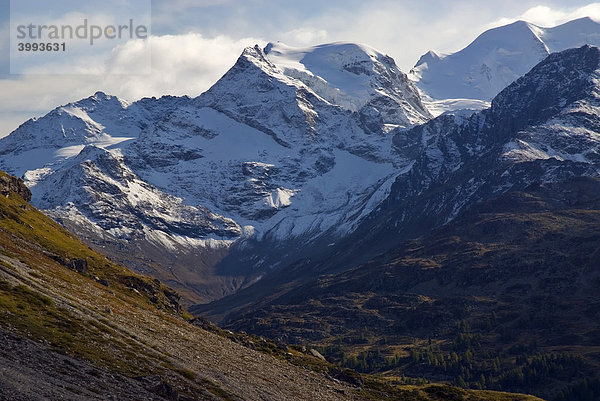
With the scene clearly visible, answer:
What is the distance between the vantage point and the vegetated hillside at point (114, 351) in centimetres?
7444

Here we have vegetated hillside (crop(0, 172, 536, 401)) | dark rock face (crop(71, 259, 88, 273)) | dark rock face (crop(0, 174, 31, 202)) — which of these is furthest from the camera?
dark rock face (crop(0, 174, 31, 202))

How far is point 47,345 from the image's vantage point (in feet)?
261

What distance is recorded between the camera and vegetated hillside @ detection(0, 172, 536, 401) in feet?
244

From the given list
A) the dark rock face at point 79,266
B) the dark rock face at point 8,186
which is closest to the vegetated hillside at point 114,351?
the dark rock face at point 79,266

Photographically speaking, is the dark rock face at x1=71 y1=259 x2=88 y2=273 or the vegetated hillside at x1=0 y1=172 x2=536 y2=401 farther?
the dark rock face at x1=71 y1=259 x2=88 y2=273

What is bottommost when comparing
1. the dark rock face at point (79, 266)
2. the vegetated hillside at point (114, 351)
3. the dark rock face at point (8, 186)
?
the vegetated hillside at point (114, 351)

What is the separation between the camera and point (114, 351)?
8688cm

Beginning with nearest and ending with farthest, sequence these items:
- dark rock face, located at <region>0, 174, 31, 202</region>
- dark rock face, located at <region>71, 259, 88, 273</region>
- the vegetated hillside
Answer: the vegetated hillside → dark rock face, located at <region>71, 259, 88, 273</region> → dark rock face, located at <region>0, 174, 31, 202</region>

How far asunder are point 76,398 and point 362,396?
198ft

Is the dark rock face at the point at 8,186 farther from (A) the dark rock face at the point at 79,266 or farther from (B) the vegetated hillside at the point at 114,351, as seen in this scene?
(A) the dark rock face at the point at 79,266

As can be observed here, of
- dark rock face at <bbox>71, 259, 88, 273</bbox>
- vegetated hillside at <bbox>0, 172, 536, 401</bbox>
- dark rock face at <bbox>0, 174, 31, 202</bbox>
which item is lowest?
vegetated hillside at <bbox>0, 172, 536, 401</bbox>

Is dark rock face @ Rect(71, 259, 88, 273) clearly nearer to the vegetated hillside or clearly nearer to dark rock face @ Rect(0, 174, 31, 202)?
the vegetated hillside

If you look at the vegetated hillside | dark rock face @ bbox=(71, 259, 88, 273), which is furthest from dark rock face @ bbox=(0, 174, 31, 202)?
dark rock face @ bbox=(71, 259, 88, 273)

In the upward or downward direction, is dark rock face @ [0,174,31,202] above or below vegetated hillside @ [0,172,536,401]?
above
